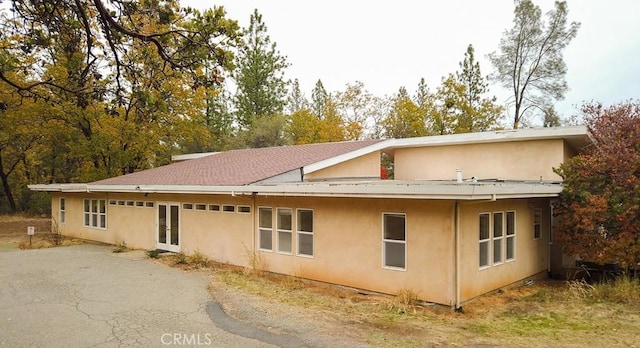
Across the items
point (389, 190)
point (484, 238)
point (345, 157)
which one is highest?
point (345, 157)

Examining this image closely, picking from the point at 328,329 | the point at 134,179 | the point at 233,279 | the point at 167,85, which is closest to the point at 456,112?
the point at 167,85

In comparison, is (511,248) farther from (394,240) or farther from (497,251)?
(394,240)

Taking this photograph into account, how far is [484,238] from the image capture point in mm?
9383

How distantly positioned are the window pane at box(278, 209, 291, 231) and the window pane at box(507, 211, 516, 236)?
17.9 feet

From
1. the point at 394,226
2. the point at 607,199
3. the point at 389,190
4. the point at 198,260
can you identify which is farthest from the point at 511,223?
the point at 198,260

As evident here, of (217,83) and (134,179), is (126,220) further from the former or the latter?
(217,83)

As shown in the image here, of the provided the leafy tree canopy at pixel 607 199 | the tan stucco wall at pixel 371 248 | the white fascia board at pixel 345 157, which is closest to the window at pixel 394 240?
the tan stucco wall at pixel 371 248

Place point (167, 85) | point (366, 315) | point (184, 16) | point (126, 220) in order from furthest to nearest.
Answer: point (167, 85), point (126, 220), point (366, 315), point (184, 16)

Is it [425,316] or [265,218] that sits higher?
[265,218]

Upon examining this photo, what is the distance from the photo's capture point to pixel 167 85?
2350 cm

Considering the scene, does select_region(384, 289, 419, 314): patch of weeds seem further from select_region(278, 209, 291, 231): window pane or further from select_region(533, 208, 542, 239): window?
select_region(533, 208, 542, 239): window

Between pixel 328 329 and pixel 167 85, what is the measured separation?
20.1 meters

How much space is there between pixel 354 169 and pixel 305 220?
5057mm

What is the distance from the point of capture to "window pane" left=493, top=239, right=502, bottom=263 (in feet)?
32.2
